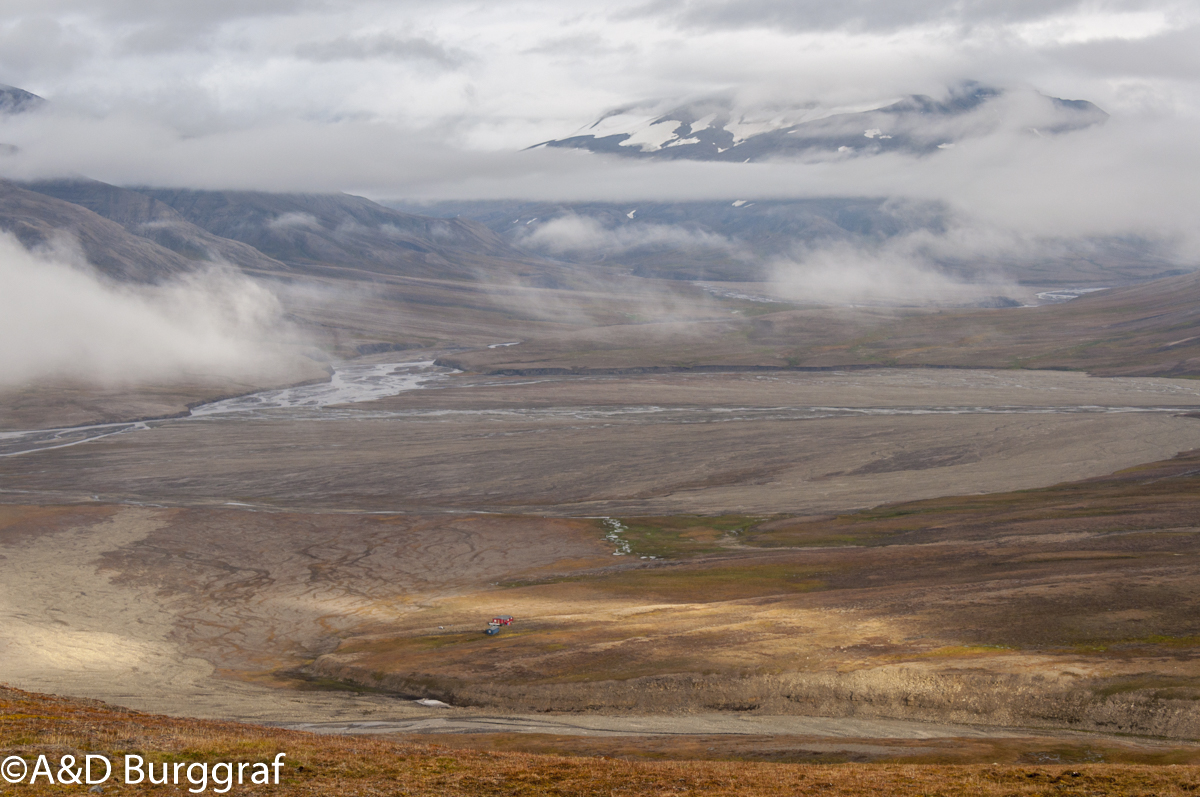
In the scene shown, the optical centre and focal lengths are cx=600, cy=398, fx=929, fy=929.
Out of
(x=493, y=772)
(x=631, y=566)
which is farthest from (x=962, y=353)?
(x=493, y=772)

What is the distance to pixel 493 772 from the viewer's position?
2503 cm

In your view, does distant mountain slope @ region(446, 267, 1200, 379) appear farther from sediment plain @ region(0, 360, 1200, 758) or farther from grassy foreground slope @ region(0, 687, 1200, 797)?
grassy foreground slope @ region(0, 687, 1200, 797)

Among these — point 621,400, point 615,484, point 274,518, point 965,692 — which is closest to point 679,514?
point 615,484

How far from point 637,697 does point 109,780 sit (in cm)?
2243

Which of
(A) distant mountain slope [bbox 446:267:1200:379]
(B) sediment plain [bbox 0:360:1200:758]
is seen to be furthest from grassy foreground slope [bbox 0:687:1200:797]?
(A) distant mountain slope [bbox 446:267:1200:379]

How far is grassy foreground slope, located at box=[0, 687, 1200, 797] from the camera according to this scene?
2327cm

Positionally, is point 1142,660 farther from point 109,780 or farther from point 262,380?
point 262,380

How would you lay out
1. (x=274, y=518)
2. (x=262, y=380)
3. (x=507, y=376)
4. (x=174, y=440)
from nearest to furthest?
(x=274, y=518)
(x=174, y=440)
(x=262, y=380)
(x=507, y=376)

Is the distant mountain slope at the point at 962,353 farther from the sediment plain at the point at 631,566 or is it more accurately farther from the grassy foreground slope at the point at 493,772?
the grassy foreground slope at the point at 493,772

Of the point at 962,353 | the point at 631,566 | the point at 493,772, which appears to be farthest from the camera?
the point at 962,353

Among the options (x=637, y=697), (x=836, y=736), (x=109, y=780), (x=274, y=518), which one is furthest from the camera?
(x=274, y=518)

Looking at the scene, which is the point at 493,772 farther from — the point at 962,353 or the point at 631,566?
the point at 962,353

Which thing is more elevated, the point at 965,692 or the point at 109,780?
the point at 109,780

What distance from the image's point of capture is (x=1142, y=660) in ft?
122
